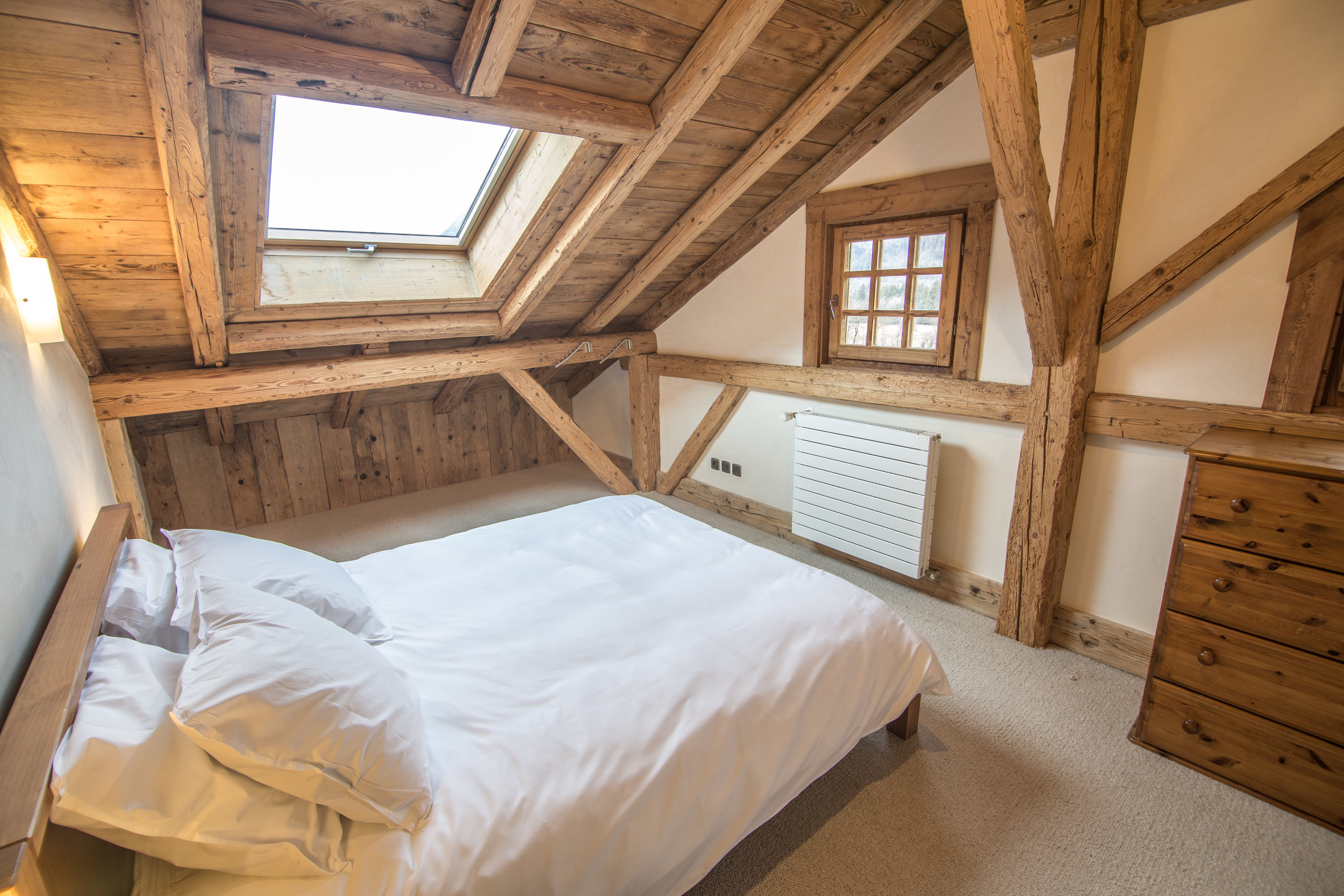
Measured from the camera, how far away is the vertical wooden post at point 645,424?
171 inches

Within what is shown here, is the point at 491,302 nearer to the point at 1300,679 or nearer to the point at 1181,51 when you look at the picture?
the point at 1181,51

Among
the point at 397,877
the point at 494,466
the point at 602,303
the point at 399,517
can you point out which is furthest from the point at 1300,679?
the point at 494,466

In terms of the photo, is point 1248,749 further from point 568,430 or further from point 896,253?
point 568,430

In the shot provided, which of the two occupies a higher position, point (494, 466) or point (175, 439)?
point (175, 439)

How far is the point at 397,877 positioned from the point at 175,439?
12.3 feet

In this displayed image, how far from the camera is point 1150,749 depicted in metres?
1.93

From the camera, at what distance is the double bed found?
111cm

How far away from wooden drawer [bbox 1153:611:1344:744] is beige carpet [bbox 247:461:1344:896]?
0.94 ft

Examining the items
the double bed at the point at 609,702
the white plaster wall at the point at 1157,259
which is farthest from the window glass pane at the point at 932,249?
the double bed at the point at 609,702

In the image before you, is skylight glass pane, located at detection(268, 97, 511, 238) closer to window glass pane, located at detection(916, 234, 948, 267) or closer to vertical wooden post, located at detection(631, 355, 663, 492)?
vertical wooden post, located at detection(631, 355, 663, 492)

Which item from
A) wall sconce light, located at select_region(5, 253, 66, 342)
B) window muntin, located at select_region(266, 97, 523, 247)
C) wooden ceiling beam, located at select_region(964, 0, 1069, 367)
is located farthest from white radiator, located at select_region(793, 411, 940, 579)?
wall sconce light, located at select_region(5, 253, 66, 342)

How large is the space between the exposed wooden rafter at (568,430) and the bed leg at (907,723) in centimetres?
212

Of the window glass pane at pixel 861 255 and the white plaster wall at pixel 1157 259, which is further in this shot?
the window glass pane at pixel 861 255

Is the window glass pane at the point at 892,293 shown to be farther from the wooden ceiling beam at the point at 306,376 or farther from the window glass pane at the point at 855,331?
the wooden ceiling beam at the point at 306,376
